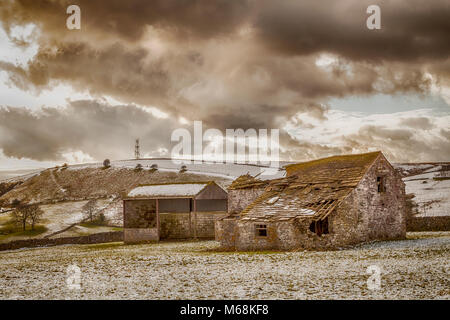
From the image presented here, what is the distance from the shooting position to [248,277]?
17688 mm

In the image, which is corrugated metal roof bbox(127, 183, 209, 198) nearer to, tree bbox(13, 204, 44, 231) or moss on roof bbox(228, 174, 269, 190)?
moss on roof bbox(228, 174, 269, 190)

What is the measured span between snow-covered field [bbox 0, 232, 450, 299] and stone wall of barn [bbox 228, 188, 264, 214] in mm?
11749

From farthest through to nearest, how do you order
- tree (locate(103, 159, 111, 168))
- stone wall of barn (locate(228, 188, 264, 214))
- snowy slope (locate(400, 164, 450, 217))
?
tree (locate(103, 159, 111, 168)) < snowy slope (locate(400, 164, 450, 217)) < stone wall of barn (locate(228, 188, 264, 214))

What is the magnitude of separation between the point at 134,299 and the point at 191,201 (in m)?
31.5

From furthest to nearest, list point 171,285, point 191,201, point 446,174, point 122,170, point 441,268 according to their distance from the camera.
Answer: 1. point 122,170
2. point 446,174
3. point 191,201
4. point 441,268
5. point 171,285

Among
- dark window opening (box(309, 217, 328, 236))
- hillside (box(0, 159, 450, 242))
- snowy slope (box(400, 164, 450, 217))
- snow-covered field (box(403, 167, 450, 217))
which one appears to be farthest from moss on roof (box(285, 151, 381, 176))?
snowy slope (box(400, 164, 450, 217))

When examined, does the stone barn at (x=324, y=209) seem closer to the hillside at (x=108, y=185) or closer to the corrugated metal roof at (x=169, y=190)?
the corrugated metal roof at (x=169, y=190)

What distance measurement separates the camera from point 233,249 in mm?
30672

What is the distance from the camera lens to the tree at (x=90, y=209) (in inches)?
2645

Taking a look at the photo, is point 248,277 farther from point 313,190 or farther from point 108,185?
point 108,185

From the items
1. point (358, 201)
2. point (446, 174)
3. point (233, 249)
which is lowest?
point (233, 249)

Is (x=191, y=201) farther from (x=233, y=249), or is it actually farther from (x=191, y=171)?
(x=191, y=171)

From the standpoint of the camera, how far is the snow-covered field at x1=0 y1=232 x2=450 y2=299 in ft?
47.3

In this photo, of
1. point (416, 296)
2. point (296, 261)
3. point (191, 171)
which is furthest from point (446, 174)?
point (416, 296)
